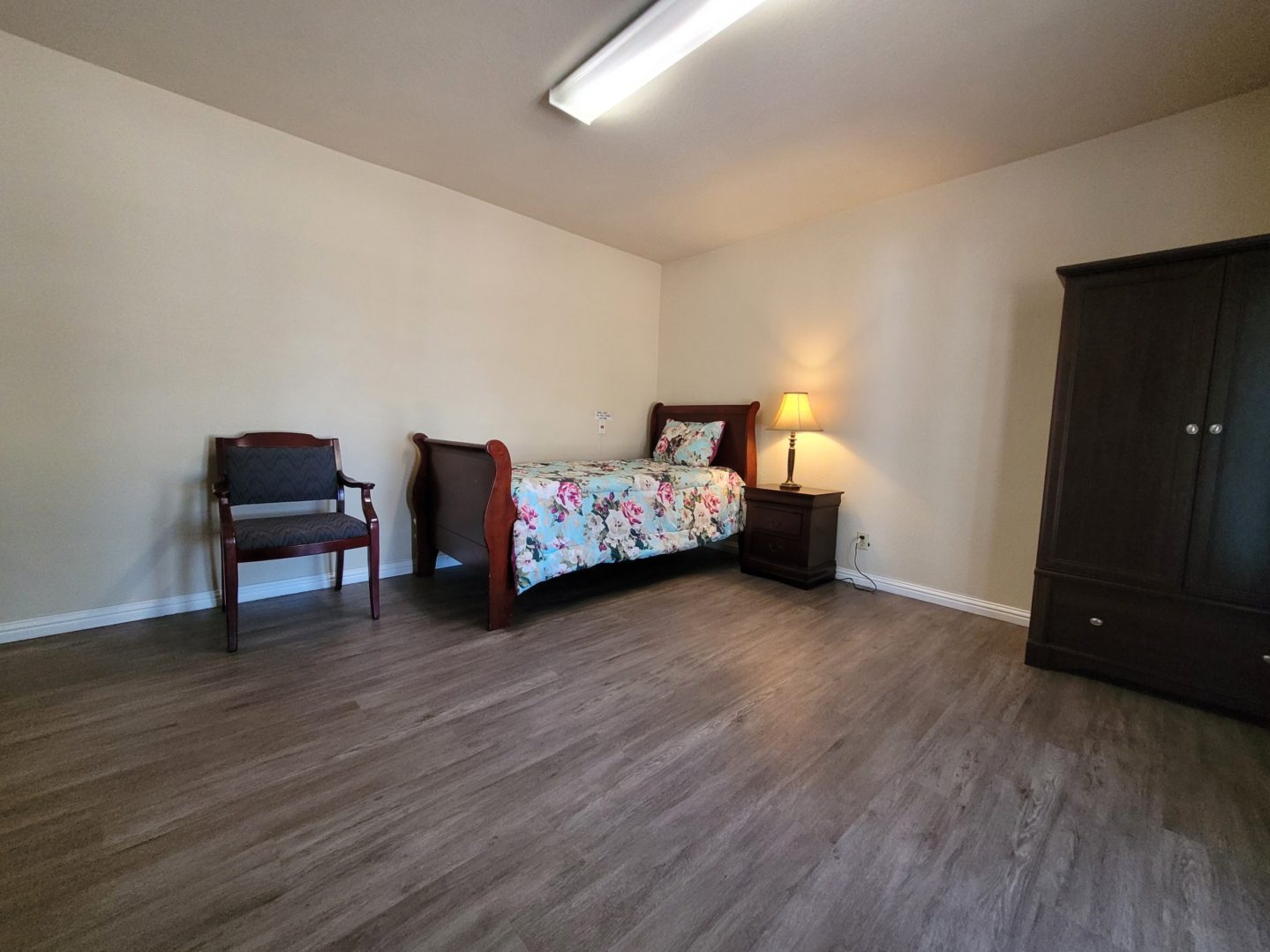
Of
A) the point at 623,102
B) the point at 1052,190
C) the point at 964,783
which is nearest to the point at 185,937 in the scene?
the point at 964,783

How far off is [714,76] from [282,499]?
278cm

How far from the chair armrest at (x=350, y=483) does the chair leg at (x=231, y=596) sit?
0.61 meters

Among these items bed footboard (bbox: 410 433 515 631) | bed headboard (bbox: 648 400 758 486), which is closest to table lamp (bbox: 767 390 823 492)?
bed headboard (bbox: 648 400 758 486)

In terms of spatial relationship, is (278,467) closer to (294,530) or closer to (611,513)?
(294,530)

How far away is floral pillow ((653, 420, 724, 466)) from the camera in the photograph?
3.83 metres

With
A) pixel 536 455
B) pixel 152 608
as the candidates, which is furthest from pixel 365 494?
pixel 536 455

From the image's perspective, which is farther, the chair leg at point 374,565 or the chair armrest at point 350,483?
the chair armrest at point 350,483

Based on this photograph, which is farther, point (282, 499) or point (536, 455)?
point (536, 455)

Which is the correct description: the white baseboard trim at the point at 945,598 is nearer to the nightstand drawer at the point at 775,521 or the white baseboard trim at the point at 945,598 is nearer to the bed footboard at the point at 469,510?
the nightstand drawer at the point at 775,521

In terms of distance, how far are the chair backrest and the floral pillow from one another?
2311 millimetres

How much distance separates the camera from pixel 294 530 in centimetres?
229

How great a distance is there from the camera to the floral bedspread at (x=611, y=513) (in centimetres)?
247

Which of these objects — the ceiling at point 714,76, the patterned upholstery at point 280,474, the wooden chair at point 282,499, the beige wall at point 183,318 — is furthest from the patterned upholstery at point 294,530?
the ceiling at point 714,76

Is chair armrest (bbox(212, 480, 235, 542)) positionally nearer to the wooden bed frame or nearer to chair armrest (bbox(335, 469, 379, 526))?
chair armrest (bbox(335, 469, 379, 526))
